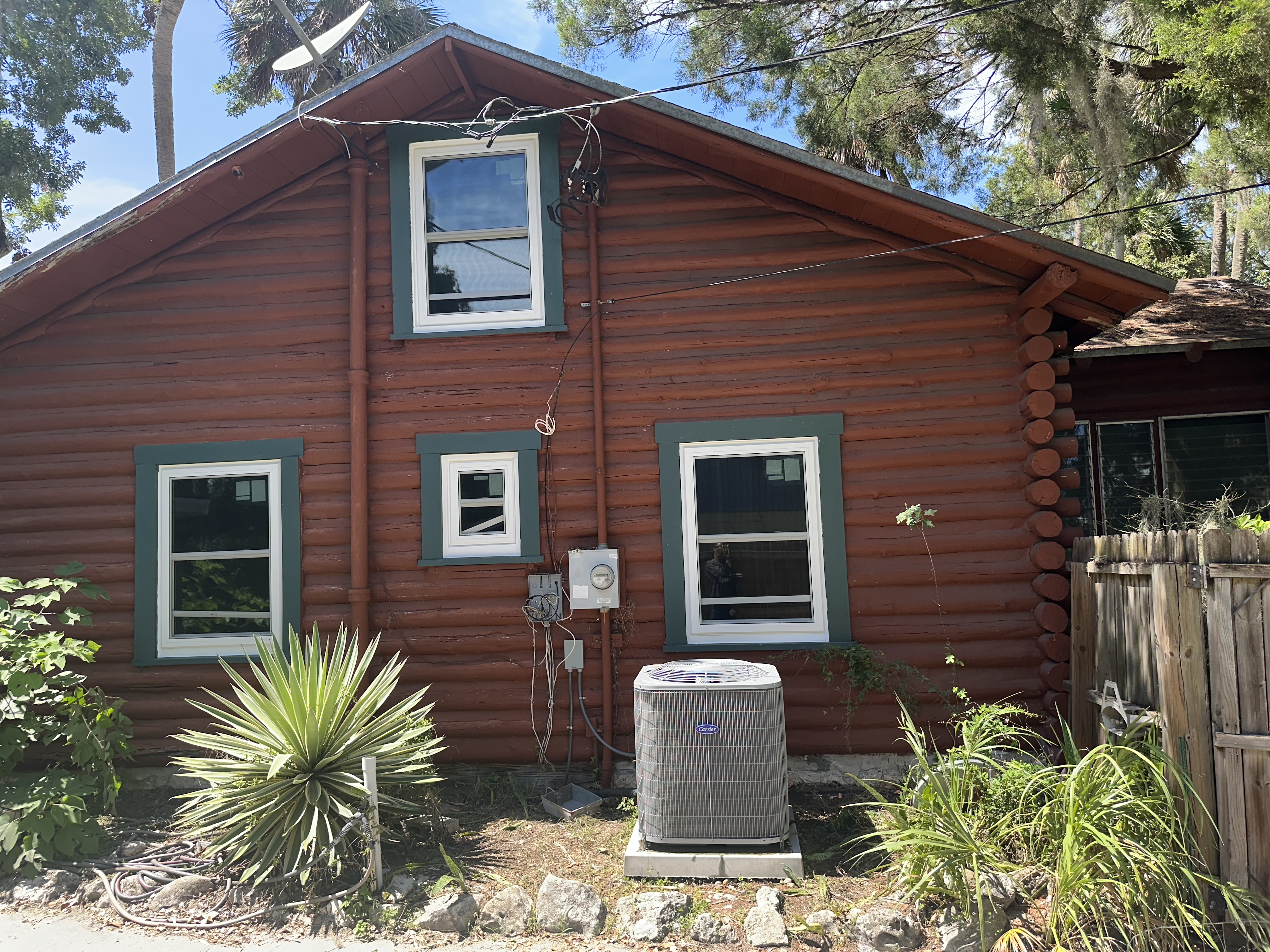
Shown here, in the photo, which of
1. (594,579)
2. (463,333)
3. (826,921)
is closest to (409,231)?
(463,333)

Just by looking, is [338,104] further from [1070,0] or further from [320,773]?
[1070,0]

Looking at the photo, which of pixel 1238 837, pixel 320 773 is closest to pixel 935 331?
pixel 1238 837

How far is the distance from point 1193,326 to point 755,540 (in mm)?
5402

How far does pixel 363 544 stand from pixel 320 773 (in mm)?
2092

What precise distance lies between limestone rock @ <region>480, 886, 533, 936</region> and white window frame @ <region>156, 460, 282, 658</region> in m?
3.18

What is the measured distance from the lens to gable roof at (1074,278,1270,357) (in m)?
8.39

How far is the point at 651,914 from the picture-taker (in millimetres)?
4574

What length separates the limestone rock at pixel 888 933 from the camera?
4.25 metres

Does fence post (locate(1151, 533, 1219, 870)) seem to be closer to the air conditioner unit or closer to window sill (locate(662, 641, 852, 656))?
the air conditioner unit

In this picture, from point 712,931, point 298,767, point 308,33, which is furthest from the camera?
point 308,33

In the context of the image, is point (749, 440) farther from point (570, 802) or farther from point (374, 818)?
point (374, 818)

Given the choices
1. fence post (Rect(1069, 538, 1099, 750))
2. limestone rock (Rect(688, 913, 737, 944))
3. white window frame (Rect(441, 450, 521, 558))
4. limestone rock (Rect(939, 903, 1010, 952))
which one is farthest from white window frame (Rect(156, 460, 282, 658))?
fence post (Rect(1069, 538, 1099, 750))

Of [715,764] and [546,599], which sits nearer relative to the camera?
[715,764]

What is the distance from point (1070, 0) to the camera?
8.30m
